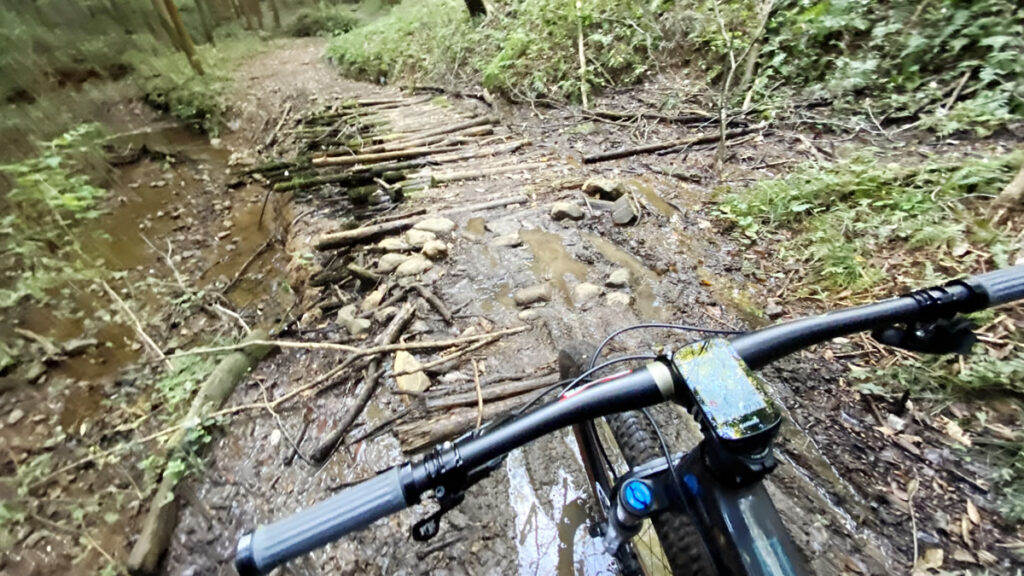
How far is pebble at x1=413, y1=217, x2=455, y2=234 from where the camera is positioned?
15.8ft

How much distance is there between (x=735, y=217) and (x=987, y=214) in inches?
69.2

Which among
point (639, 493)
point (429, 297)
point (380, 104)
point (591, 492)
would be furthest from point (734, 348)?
point (380, 104)

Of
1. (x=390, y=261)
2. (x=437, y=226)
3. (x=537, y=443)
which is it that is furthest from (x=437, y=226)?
(x=537, y=443)

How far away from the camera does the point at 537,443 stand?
278cm

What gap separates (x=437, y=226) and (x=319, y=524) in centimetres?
406

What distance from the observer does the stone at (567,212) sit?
4891 mm

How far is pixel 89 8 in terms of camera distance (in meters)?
11.9

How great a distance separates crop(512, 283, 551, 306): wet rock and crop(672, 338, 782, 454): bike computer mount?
8.74 feet

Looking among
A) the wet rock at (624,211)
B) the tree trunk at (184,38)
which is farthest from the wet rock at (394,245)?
the tree trunk at (184,38)

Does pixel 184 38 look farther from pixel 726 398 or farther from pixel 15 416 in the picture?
pixel 726 398

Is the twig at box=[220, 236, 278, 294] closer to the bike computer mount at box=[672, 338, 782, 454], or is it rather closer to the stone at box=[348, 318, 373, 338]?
the stone at box=[348, 318, 373, 338]

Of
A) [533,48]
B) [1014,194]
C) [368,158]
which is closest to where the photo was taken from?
[1014,194]

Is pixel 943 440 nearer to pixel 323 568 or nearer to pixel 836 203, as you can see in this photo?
pixel 836 203

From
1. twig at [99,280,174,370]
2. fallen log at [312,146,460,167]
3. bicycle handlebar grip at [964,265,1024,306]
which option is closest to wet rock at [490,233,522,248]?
fallen log at [312,146,460,167]
